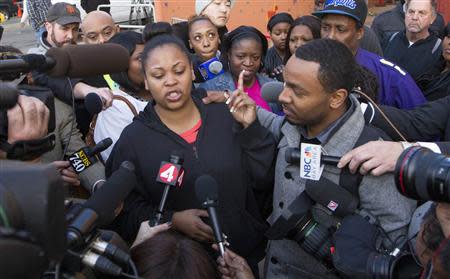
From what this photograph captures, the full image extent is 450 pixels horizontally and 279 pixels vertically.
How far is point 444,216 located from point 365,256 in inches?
12.3

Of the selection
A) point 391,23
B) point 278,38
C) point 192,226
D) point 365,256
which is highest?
point 391,23

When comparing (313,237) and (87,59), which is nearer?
(87,59)

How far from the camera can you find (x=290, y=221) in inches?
71.2

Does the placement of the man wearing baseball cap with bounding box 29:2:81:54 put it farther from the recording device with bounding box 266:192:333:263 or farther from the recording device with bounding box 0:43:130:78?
the recording device with bounding box 266:192:333:263

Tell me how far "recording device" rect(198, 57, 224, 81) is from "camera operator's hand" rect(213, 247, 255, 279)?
192 centimetres

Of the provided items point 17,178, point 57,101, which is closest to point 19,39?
point 57,101

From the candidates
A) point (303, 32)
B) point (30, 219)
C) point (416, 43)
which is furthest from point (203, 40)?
point (30, 219)

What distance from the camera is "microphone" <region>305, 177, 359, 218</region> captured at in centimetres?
177

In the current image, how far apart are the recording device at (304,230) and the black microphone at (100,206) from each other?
2.13 ft

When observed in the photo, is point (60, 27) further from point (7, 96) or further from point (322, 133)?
point (7, 96)

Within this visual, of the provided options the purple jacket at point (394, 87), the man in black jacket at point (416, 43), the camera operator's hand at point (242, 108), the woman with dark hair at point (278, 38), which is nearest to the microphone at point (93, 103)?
the camera operator's hand at point (242, 108)

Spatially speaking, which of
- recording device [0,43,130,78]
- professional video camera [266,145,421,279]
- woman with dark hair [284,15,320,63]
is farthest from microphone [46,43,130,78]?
woman with dark hair [284,15,320,63]

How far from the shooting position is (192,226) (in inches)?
79.1

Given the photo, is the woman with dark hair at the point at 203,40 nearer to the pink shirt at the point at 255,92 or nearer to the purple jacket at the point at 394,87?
the pink shirt at the point at 255,92
